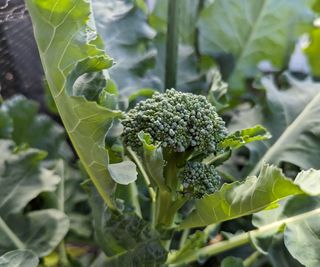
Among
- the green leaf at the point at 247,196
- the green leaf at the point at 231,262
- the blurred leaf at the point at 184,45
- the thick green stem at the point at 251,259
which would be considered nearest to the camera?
the green leaf at the point at 247,196

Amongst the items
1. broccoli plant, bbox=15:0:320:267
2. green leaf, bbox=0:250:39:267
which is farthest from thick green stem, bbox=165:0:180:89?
green leaf, bbox=0:250:39:267

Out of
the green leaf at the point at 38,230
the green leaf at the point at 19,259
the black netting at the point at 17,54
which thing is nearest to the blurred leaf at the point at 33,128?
the black netting at the point at 17,54

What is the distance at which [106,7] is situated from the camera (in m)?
0.74

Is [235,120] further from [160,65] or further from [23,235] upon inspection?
[23,235]

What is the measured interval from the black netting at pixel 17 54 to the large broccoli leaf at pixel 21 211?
0.36ft

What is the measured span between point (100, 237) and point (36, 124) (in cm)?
25

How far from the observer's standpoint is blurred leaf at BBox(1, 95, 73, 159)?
773 mm

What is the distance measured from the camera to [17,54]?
0.73 meters

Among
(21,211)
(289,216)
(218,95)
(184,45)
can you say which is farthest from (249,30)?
(21,211)

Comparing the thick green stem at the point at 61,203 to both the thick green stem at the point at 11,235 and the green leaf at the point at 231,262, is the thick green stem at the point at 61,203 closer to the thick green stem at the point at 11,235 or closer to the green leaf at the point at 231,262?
the thick green stem at the point at 11,235

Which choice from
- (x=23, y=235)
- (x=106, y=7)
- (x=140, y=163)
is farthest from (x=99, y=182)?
(x=106, y=7)

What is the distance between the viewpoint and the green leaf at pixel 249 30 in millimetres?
846

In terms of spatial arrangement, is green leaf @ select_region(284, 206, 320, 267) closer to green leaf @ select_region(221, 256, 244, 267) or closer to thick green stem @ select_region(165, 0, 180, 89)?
green leaf @ select_region(221, 256, 244, 267)

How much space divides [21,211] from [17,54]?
0.22 m
